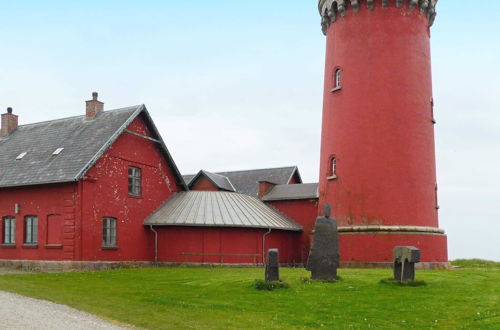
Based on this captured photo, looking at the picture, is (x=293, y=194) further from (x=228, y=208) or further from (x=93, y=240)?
(x=93, y=240)

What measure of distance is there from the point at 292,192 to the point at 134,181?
973cm

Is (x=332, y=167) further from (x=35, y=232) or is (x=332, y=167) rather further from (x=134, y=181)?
(x=35, y=232)

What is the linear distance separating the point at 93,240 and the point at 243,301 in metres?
12.4

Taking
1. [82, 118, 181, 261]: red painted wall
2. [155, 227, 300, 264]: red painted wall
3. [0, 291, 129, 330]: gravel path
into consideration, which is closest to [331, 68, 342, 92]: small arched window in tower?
[155, 227, 300, 264]: red painted wall

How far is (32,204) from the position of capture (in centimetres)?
2597

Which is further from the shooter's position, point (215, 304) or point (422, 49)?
point (422, 49)

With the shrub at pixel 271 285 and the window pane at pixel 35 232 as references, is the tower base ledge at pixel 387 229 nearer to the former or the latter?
the shrub at pixel 271 285

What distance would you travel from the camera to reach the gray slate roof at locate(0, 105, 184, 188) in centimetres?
2500

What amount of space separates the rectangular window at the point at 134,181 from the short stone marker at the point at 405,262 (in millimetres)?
14496

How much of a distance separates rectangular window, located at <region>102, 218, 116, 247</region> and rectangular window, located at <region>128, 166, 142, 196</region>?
1920 millimetres

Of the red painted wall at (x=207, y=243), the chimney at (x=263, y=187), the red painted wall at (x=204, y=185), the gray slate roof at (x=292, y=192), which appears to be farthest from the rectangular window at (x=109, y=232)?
the red painted wall at (x=204, y=185)

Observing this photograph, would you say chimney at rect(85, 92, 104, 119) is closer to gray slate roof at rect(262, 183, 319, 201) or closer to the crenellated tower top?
gray slate roof at rect(262, 183, 319, 201)

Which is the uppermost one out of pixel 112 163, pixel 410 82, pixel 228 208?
pixel 410 82

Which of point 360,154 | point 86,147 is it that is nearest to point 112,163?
point 86,147
